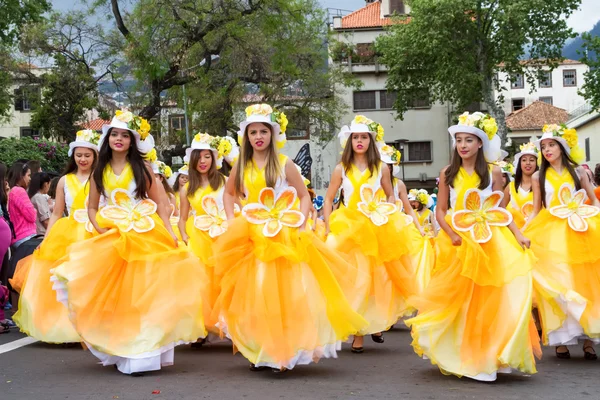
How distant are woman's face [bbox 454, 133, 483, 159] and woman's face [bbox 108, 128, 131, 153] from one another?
3056mm

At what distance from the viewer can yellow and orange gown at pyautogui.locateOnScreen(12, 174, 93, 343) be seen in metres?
10.5

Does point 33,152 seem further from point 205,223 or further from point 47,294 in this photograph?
point 47,294

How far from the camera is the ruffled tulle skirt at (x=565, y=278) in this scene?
30.0 feet

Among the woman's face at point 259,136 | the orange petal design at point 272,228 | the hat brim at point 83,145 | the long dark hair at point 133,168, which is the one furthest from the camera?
the hat brim at point 83,145

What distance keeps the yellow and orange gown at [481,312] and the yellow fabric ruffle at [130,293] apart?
6.53ft

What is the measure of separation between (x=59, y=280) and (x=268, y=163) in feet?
6.90

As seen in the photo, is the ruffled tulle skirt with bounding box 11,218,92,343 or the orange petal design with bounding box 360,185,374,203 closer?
the ruffled tulle skirt with bounding box 11,218,92,343

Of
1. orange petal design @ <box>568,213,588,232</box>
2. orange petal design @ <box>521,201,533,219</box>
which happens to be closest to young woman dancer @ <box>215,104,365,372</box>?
orange petal design @ <box>568,213,588,232</box>

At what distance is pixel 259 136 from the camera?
8641 mm

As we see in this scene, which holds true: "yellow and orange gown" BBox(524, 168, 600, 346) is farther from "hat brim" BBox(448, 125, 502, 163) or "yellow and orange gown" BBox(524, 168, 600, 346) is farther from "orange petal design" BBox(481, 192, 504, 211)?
"hat brim" BBox(448, 125, 502, 163)

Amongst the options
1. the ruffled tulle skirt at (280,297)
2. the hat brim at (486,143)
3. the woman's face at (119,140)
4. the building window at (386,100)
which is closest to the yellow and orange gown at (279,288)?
the ruffled tulle skirt at (280,297)

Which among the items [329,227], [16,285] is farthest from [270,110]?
[16,285]

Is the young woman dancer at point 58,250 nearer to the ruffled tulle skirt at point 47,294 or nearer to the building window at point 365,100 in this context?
the ruffled tulle skirt at point 47,294

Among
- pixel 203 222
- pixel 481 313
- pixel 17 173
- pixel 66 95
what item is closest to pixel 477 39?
pixel 66 95
